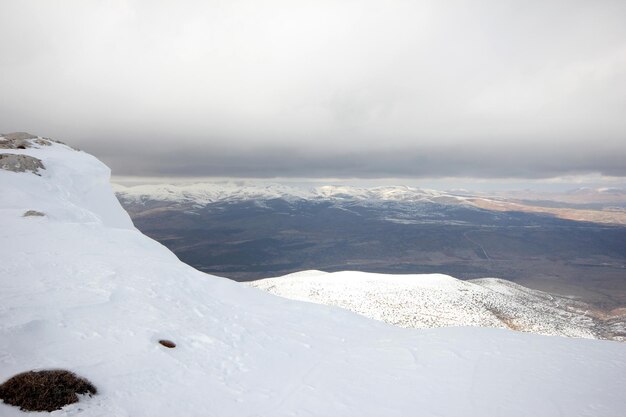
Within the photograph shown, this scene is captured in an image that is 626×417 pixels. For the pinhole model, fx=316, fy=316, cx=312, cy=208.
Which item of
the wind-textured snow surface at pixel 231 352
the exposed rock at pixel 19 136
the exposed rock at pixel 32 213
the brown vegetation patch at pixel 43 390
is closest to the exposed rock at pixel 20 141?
the exposed rock at pixel 19 136

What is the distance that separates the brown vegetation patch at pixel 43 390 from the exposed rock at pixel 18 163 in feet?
105

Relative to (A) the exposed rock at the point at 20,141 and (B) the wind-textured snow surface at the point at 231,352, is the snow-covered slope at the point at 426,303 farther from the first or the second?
(A) the exposed rock at the point at 20,141

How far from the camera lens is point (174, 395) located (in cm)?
927

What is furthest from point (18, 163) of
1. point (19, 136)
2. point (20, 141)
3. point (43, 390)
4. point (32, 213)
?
point (43, 390)

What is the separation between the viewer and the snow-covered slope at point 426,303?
54.4 metres

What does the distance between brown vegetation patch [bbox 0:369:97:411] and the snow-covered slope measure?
1858 inches

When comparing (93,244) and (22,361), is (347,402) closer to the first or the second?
(22,361)

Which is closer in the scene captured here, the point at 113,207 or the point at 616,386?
A: the point at 616,386

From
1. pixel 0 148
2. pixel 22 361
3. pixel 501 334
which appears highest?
pixel 0 148

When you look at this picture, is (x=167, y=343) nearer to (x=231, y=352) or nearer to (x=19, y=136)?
(x=231, y=352)

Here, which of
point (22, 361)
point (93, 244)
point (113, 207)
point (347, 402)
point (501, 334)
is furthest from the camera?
point (113, 207)

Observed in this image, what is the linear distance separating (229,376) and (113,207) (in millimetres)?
33382

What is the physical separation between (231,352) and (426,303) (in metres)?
55.1

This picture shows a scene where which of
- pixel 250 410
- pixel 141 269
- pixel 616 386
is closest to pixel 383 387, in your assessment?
pixel 250 410
